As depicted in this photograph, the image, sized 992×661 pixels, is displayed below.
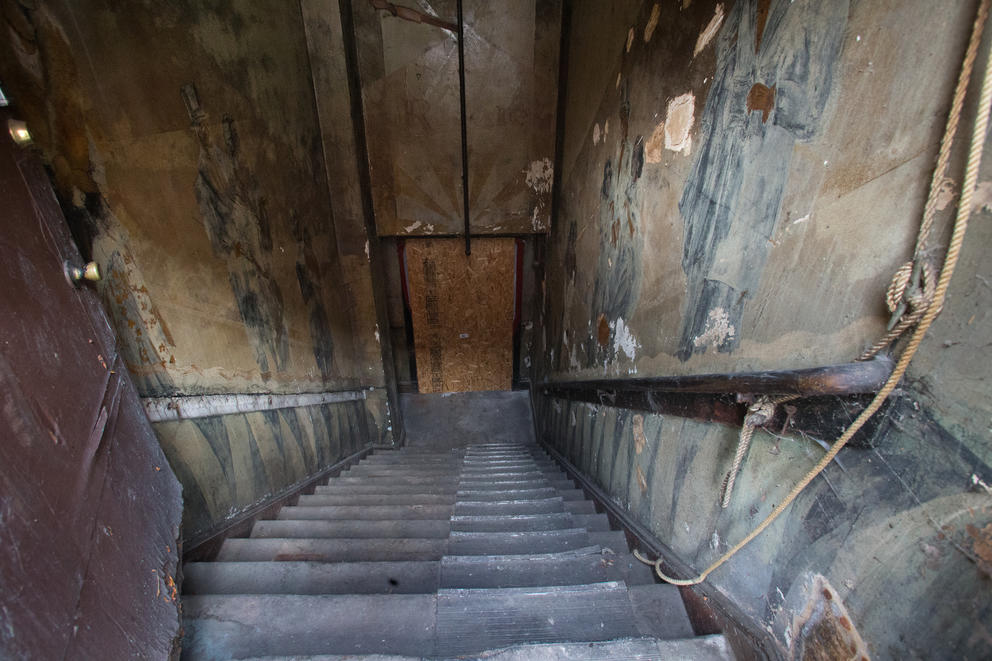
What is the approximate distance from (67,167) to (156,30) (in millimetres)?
937

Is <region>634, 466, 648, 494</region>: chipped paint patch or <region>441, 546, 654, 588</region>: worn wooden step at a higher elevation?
<region>634, 466, 648, 494</region>: chipped paint patch

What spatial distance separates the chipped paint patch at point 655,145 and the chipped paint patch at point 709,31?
1.17ft

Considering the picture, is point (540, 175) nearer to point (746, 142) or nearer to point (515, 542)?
point (746, 142)

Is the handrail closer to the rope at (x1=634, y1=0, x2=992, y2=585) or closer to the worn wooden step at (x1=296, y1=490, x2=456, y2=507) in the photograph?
the rope at (x1=634, y1=0, x2=992, y2=585)

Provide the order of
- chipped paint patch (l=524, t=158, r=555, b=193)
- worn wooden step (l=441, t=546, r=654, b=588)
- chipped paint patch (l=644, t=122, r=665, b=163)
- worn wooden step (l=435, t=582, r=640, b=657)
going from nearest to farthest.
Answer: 1. worn wooden step (l=435, t=582, r=640, b=657)
2. worn wooden step (l=441, t=546, r=654, b=588)
3. chipped paint patch (l=644, t=122, r=665, b=163)
4. chipped paint patch (l=524, t=158, r=555, b=193)

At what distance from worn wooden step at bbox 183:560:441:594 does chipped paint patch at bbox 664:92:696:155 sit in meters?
2.17

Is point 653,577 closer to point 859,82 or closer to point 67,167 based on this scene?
point 859,82

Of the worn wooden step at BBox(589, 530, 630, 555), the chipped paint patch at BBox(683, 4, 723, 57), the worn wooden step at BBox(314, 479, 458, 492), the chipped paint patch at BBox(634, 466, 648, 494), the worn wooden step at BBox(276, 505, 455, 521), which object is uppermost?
the chipped paint patch at BBox(683, 4, 723, 57)

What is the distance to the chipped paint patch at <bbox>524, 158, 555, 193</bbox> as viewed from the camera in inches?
191

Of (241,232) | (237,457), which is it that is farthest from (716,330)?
(241,232)

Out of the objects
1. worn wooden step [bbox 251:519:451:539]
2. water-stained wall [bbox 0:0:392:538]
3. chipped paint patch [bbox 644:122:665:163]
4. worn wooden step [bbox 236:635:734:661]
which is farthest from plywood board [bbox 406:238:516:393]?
worn wooden step [bbox 236:635:734:661]

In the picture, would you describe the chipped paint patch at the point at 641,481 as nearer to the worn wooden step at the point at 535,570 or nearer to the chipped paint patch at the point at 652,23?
the worn wooden step at the point at 535,570

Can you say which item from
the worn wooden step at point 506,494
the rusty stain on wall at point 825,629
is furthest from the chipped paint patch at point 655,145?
the worn wooden step at point 506,494

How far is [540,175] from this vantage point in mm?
4934
